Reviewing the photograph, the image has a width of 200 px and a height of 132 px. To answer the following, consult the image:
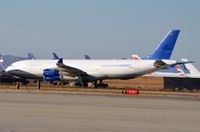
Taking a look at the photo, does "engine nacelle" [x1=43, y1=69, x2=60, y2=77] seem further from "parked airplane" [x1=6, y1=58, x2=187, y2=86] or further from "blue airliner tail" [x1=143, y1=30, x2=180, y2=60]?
"blue airliner tail" [x1=143, y1=30, x2=180, y2=60]

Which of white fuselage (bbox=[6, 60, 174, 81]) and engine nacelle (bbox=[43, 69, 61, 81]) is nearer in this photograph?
white fuselage (bbox=[6, 60, 174, 81])

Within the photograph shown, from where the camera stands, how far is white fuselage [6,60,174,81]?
67.8 meters

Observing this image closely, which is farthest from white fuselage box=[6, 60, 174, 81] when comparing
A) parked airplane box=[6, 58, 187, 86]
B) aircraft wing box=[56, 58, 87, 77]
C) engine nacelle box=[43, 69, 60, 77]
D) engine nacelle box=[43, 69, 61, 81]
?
engine nacelle box=[43, 69, 61, 81]

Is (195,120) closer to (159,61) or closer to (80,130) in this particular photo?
(80,130)

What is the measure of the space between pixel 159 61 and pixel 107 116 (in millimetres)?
45287

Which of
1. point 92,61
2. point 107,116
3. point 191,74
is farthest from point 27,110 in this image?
point 191,74

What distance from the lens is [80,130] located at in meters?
16.6

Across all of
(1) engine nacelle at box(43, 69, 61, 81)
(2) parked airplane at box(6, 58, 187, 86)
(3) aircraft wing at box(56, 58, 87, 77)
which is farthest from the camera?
(1) engine nacelle at box(43, 69, 61, 81)

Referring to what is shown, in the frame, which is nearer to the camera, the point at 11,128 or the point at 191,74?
the point at 11,128

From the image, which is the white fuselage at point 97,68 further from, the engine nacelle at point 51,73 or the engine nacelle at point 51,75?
the engine nacelle at point 51,75

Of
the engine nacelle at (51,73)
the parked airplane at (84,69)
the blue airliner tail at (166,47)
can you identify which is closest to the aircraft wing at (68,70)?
the parked airplane at (84,69)

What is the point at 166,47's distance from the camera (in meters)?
69.4

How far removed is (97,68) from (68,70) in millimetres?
4061

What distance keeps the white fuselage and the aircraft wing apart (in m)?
0.86
